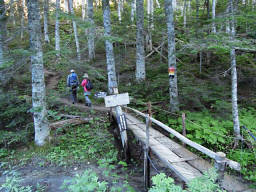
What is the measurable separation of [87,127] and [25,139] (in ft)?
8.54

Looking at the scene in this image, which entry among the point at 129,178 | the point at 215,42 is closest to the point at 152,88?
the point at 215,42

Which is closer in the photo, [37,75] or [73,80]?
[37,75]

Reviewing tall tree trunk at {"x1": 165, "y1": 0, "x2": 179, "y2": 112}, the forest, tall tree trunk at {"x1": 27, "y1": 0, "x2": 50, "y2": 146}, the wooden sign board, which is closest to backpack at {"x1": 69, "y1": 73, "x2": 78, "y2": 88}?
the forest

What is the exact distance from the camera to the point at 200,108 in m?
9.16

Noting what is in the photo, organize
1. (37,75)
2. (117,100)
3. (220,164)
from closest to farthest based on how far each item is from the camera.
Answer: (220,164)
(117,100)
(37,75)

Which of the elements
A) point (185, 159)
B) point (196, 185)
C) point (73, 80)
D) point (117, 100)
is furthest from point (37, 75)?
point (196, 185)

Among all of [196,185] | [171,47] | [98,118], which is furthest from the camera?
[98,118]

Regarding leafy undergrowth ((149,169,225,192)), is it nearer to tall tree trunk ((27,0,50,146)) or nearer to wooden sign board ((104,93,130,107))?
wooden sign board ((104,93,130,107))

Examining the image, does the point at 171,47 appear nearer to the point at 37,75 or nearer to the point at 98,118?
the point at 98,118

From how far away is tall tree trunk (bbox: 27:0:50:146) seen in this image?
5980 mm

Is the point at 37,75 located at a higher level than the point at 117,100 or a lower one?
higher

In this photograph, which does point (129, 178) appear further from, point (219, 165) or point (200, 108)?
point (200, 108)

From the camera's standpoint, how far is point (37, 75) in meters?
6.19

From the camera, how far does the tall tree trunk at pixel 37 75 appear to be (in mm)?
5980
